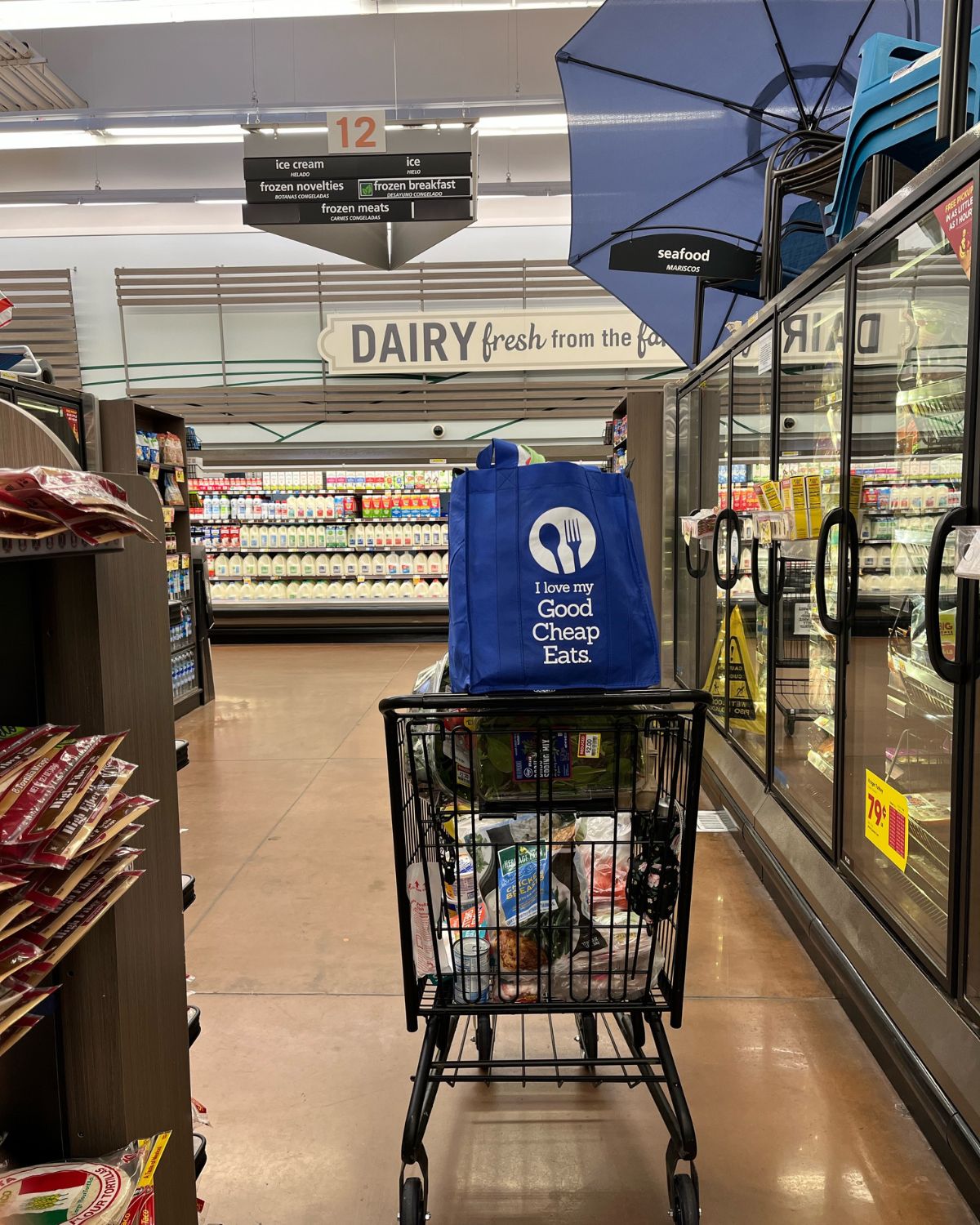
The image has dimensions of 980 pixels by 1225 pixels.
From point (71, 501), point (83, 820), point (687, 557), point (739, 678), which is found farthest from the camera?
point (687, 557)

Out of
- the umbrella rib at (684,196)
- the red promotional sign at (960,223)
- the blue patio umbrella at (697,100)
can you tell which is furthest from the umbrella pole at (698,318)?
the red promotional sign at (960,223)

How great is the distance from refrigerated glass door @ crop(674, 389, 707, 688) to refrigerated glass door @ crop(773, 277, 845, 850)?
1488 millimetres

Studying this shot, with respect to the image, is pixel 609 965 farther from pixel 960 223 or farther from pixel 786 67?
pixel 786 67

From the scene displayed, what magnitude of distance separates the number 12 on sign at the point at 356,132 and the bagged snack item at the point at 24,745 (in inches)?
249

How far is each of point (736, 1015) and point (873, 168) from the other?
2418 mm

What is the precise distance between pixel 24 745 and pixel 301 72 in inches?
374

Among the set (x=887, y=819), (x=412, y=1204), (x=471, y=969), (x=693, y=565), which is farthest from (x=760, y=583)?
(x=412, y=1204)

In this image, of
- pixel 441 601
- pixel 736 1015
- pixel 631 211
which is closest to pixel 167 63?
pixel 441 601

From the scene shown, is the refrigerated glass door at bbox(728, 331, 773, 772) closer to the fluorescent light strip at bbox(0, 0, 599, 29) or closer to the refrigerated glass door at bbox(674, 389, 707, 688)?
the refrigerated glass door at bbox(674, 389, 707, 688)

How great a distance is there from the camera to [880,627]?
8.13 ft

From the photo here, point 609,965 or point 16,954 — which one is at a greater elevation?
point 16,954

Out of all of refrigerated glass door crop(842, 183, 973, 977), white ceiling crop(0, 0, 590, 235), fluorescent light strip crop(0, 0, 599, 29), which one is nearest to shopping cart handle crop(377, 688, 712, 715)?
refrigerated glass door crop(842, 183, 973, 977)

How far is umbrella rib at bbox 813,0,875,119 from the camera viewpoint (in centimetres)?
353

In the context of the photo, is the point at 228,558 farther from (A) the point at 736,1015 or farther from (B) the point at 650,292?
(A) the point at 736,1015
